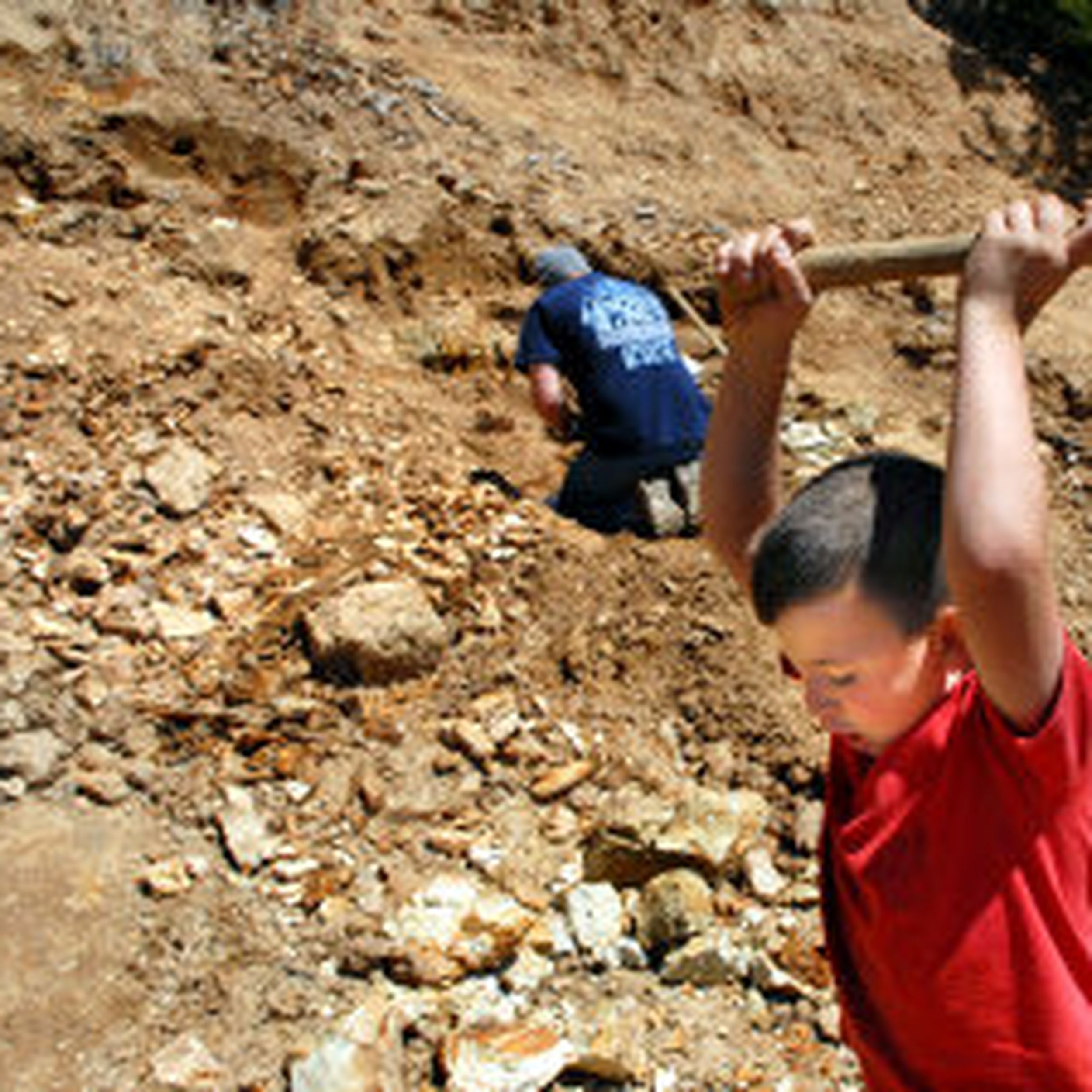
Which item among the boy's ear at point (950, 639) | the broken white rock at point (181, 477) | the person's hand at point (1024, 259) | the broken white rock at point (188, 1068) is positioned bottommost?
the broken white rock at point (181, 477)

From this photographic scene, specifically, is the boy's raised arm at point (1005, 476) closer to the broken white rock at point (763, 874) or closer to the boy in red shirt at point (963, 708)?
the boy in red shirt at point (963, 708)

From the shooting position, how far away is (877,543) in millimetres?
1229

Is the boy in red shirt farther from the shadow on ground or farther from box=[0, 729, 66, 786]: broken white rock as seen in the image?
the shadow on ground

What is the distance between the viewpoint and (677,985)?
2.79m

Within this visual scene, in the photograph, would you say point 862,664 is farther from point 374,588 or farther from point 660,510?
point 660,510

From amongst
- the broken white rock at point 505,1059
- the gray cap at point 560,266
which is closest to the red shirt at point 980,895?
the broken white rock at point 505,1059

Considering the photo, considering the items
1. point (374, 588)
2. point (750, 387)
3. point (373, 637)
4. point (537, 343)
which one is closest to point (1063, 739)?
point (750, 387)

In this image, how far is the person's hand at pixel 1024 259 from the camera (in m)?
1.15

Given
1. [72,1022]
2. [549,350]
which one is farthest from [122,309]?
[72,1022]

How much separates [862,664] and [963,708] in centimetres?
12

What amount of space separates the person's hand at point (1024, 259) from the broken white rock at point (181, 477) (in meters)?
3.21

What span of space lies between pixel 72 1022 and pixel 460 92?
5633 mm

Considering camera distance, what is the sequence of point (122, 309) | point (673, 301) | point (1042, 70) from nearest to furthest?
point (122, 309)
point (673, 301)
point (1042, 70)

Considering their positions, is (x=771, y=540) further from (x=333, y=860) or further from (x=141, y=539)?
(x=141, y=539)
